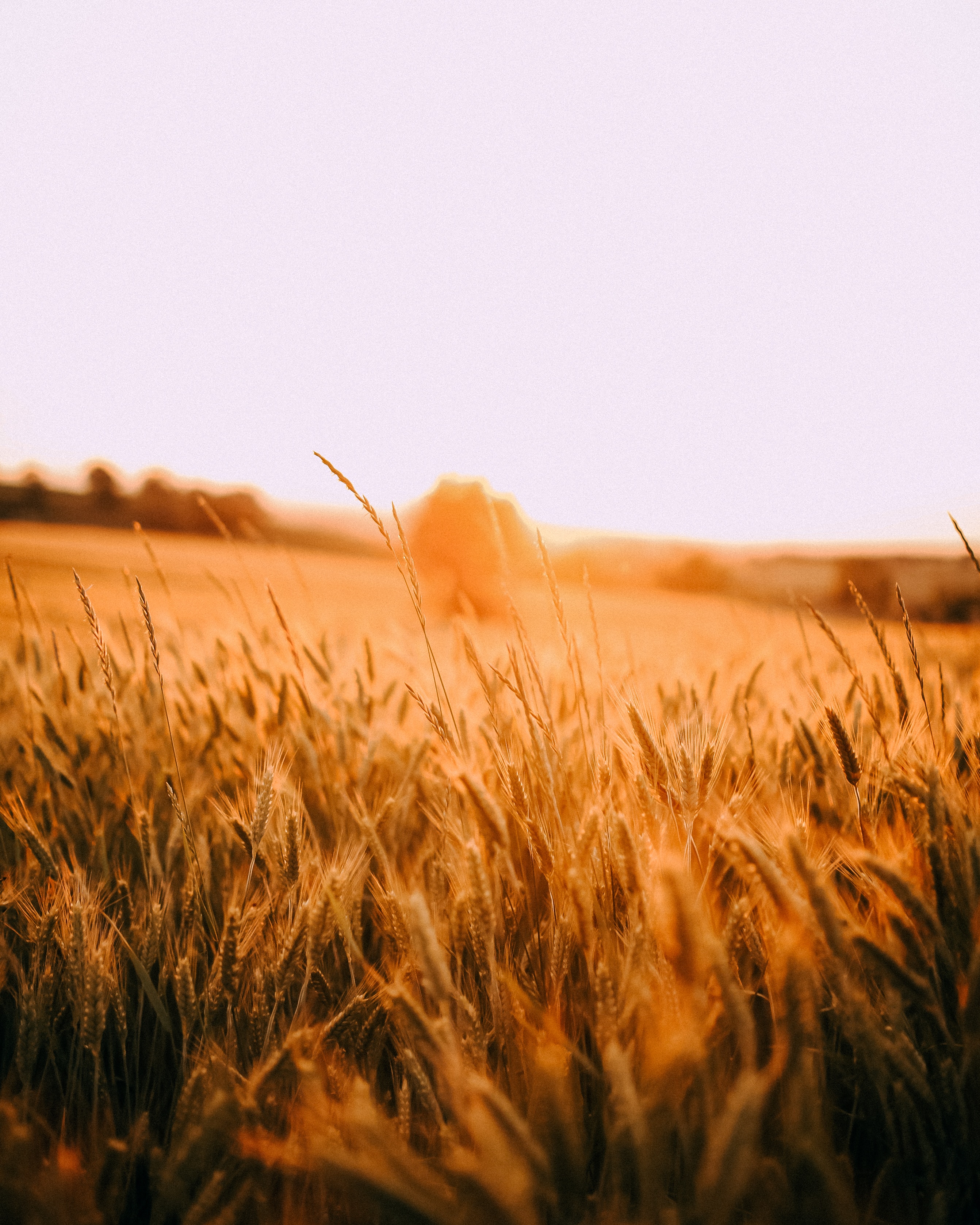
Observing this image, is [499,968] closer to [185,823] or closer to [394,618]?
[185,823]

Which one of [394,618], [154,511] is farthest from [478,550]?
[154,511]

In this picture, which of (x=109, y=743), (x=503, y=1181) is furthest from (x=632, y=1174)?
(x=109, y=743)

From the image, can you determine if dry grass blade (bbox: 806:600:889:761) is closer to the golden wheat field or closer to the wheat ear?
the golden wheat field

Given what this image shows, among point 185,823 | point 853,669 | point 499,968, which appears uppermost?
point 853,669

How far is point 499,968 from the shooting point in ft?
2.79

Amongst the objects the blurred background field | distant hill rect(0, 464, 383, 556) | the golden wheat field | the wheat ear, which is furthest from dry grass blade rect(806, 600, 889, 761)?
distant hill rect(0, 464, 383, 556)

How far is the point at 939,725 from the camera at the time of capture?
1472mm

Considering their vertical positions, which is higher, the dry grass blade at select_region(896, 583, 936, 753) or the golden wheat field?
the dry grass blade at select_region(896, 583, 936, 753)

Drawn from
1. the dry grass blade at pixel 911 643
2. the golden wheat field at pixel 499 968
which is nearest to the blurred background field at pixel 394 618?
the dry grass blade at pixel 911 643

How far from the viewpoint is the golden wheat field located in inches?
21.9

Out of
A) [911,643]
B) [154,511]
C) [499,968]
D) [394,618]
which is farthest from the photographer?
[154,511]

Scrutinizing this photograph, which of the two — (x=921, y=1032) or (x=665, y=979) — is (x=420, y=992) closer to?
(x=665, y=979)

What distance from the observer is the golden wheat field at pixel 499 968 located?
1.83 ft

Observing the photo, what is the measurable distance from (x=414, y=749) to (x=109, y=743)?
0.87 metres
